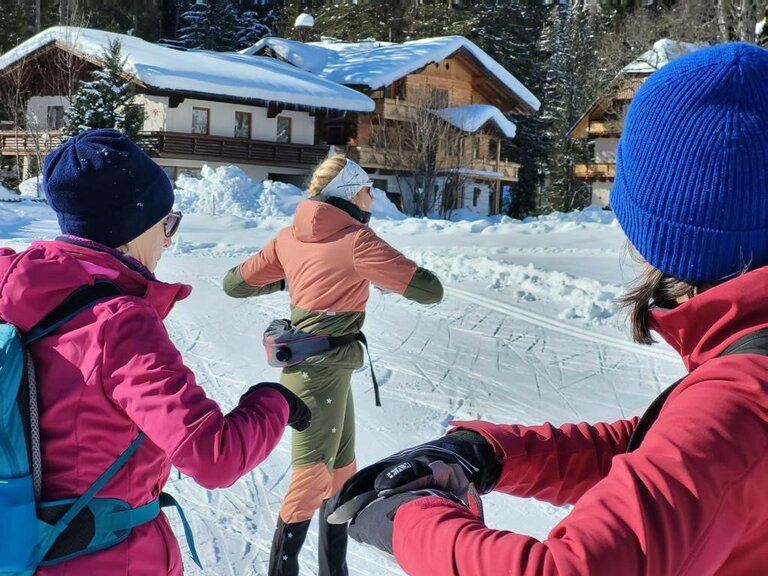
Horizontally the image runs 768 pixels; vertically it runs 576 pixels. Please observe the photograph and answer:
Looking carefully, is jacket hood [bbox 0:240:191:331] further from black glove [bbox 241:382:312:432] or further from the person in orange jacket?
the person in orange jacket

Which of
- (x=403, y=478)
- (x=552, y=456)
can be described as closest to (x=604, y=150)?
(x=552, y=456)

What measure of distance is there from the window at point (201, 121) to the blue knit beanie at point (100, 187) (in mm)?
28915

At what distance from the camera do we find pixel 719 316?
1.30 m

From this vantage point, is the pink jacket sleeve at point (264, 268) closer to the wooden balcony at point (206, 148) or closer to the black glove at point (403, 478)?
the black glove at point (403, 478)

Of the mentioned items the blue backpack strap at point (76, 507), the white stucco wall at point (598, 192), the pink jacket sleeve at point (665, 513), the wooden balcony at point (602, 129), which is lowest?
the white stucco wall at point (598, 192)

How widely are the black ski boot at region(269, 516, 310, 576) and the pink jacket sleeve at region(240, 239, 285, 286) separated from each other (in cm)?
128

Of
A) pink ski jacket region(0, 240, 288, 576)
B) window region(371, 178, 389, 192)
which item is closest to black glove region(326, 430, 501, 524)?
pink ski jacket region(0, 240, 288, 576)

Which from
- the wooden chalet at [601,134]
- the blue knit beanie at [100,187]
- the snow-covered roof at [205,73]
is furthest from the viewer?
the wooden chalet at [601,134]

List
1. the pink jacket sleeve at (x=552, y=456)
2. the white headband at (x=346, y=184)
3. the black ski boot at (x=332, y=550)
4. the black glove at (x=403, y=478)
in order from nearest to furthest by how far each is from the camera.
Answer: the black glove at (x=403, y=478) < the pink jacket sleeve at (x=552, y=456) < the black ski boot at (x=332, y=550) < the white headband at (x=346, y=184)

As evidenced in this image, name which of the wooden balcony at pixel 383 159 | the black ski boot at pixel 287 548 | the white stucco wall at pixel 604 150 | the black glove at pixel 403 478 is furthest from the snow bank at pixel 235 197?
the black glove at pixel 403 478

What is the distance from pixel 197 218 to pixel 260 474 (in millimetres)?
13072

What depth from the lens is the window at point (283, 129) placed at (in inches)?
1275

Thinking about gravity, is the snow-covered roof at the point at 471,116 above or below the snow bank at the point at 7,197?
above

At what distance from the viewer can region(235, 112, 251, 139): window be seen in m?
31.2
